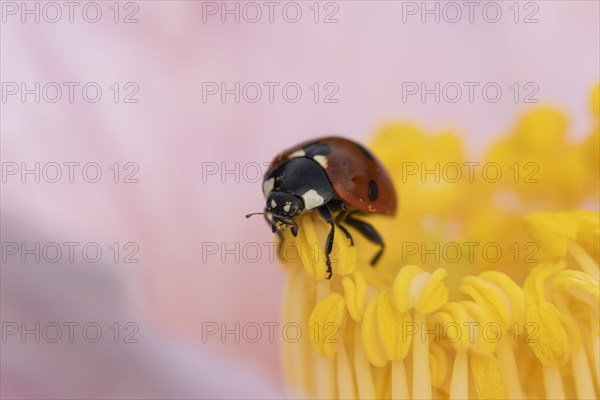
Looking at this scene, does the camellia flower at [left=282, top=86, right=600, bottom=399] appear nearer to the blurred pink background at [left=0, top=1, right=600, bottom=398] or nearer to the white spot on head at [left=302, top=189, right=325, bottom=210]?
the white spot on head at [left=302, top=189, right=325, bottom=210]

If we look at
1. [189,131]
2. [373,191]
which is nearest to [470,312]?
[373,191]

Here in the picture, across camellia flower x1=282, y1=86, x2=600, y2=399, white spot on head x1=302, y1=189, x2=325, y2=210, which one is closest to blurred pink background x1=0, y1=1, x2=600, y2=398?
camellia flower x1=282, y1=86, x2=600, y2=399

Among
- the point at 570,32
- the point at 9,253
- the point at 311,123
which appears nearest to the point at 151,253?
the point at 9,253

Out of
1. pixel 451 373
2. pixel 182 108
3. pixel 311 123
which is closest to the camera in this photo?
pixel 451 373

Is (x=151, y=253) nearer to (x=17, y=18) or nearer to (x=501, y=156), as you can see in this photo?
(x=17, y=18)

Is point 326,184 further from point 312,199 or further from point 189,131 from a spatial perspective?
point 189,131

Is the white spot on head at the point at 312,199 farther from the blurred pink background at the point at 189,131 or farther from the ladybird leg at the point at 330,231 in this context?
the blurred pink background at the point at 189,131
